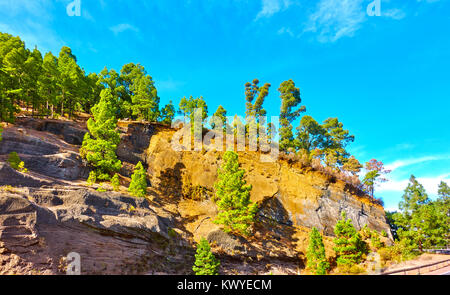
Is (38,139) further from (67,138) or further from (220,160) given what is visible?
(220,160)

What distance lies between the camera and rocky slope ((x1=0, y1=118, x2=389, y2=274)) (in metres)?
13.8

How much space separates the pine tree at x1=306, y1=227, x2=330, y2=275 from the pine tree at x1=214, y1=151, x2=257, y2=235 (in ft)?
24.7

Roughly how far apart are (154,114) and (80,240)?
2822 centimetres

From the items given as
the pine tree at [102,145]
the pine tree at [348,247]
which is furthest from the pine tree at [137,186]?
the pine tree at [348,247]

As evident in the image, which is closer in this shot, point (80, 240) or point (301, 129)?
point (80, 240)

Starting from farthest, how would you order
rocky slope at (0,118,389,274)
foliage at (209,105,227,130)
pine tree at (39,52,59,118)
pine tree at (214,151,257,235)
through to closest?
foliage at (209,105,227,130)
pine tree at (39,52,59,118)
pine tree at (214,151,257,235)
rocky slope at (0,118,389,274)

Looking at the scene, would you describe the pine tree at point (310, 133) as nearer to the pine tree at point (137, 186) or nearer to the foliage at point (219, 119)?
the foliage at point (219, 119)

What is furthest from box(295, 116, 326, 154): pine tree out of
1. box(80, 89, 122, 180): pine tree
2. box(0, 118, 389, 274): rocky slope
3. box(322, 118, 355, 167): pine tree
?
box(80, 89, 122, 180): pine tree

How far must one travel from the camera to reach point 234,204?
24625 millimetres

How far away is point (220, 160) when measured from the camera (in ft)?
112

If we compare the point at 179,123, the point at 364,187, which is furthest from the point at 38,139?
the point at 364,187

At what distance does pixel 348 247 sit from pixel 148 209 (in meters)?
23.7

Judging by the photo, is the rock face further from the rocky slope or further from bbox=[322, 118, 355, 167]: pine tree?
bbox=[322, 118, 355, 167]: pine tree
